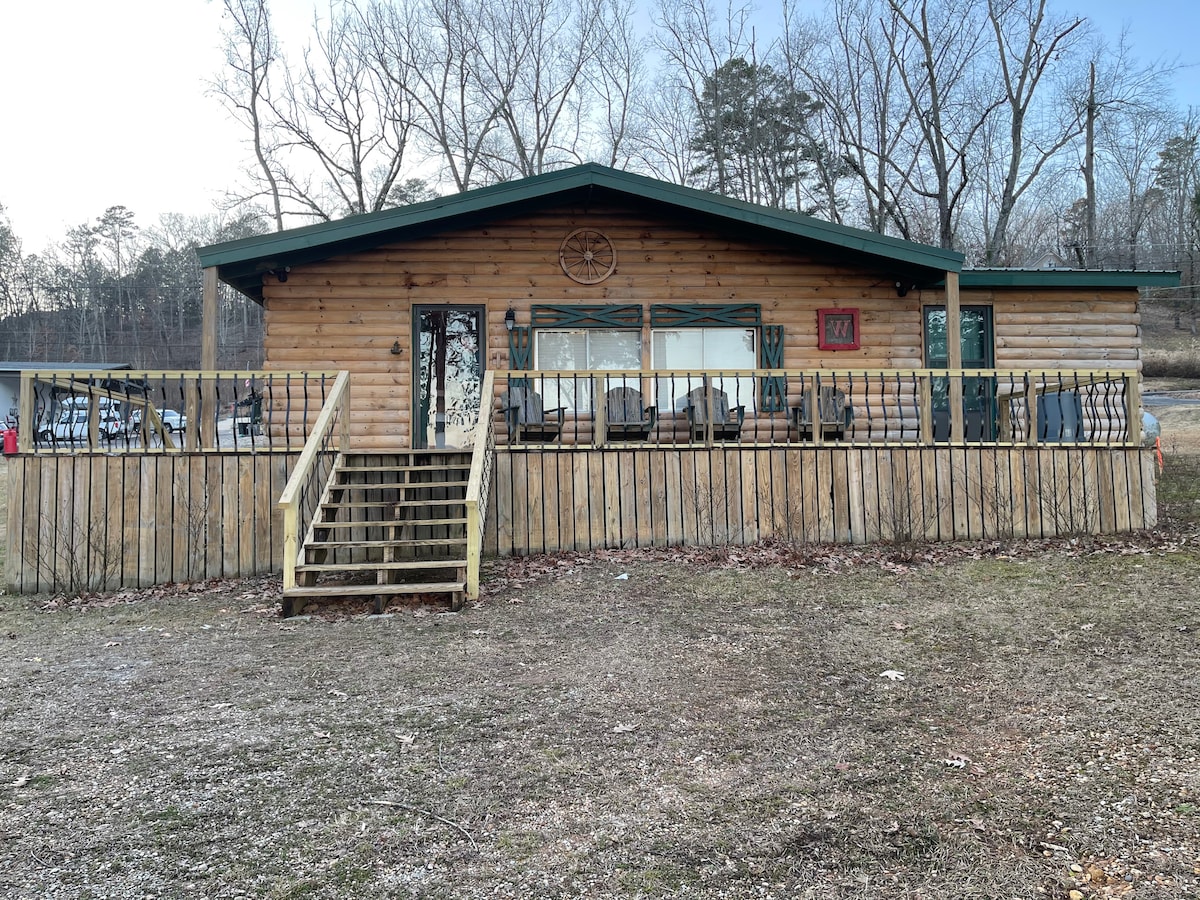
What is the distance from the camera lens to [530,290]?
958 cm

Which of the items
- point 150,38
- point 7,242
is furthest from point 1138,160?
point 7,242

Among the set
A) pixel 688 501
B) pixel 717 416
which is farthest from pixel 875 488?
pixel 717 416

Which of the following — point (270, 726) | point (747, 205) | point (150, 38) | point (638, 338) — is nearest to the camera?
point (270, 726)

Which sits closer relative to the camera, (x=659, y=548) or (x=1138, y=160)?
(x=659, y=548)

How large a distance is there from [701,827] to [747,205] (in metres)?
7.40

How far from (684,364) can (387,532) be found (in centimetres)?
457

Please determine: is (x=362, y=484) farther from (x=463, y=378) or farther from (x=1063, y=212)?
(x=1063, y=212)

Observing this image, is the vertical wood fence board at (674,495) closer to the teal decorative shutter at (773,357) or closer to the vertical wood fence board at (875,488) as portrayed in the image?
the vertical wood fence board at (875,488)

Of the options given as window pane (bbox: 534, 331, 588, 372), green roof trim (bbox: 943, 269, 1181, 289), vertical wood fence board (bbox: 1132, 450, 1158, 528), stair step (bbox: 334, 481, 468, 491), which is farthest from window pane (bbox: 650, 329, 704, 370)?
vertical wood fence board (bbox: 1132, 450, 1158, 528)

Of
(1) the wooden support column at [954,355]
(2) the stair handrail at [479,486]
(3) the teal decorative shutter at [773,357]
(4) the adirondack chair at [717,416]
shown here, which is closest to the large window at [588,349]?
(4) the adirondack chair at [717,416]

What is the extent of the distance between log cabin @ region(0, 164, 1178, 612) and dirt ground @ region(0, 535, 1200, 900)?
63.8 inches

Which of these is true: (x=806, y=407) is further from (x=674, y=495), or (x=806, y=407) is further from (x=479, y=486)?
(x=479, y=486)

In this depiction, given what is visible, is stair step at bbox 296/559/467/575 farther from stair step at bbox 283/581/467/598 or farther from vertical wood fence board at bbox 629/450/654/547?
vertical wood fence board at bbox 629/450/654/547

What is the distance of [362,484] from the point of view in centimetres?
690
